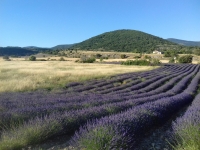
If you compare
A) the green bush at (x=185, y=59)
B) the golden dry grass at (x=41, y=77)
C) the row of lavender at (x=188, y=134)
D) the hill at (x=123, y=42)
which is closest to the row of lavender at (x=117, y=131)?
the row of lavender at (x=188, y=134)

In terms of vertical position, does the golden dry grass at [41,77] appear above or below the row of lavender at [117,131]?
below

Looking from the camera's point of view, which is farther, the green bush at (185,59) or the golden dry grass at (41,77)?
the green bush at (185,59)

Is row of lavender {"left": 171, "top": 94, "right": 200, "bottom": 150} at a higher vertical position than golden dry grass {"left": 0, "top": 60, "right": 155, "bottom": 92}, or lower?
higher

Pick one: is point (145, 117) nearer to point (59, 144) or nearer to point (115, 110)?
point (115, 110)

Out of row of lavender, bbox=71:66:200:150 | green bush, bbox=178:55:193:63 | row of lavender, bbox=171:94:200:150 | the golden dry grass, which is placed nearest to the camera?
row of lavender, bbox=71:66:200:150

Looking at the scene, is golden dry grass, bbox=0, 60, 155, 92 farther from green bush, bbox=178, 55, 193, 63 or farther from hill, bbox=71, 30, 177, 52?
hill, bbox=71, 30, 177, 52

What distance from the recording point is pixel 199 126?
3750 millimetres

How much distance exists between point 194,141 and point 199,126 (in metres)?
0.44

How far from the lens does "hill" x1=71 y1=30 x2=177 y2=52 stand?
12744 cm

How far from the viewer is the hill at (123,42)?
12744 centimetres

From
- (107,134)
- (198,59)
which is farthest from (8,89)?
(198,59)

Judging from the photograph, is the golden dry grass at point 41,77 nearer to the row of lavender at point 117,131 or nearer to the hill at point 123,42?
the row of lavender at point 117,131

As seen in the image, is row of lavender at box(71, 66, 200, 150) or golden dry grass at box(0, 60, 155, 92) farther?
golden dry grass at box(0, 60, 155, 92)

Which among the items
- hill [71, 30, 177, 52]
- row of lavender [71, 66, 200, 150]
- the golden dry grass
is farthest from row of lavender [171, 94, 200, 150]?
hill [71, 30, 177, 52]
